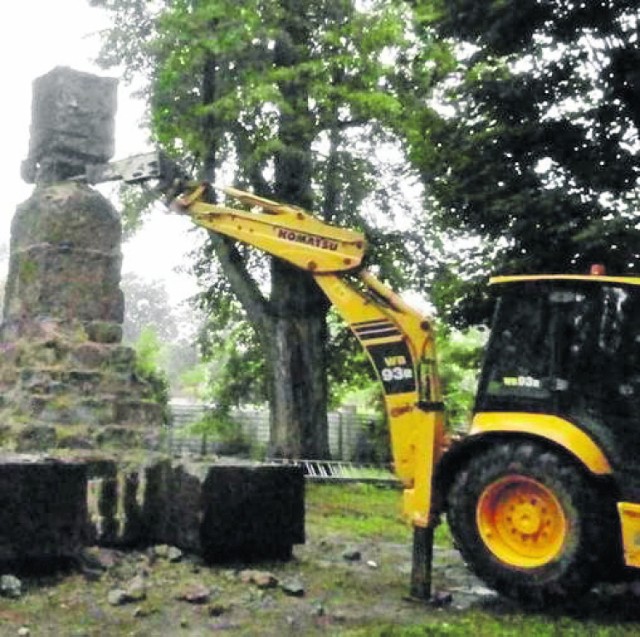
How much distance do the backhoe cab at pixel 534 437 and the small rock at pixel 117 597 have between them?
1.93 m

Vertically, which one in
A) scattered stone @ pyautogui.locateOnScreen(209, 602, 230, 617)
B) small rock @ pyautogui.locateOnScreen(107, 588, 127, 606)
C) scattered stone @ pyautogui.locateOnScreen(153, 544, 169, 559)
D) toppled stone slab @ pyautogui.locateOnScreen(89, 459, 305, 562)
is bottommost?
scattered stone @ pyautogui.locateOnScreen(209, 602, 230, 617)

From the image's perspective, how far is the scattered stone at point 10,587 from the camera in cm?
597

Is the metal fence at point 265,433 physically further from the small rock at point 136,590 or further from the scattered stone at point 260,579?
the small rock at point 136,590

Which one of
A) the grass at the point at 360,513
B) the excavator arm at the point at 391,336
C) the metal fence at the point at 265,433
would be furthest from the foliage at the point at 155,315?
the excavator arm at the point at 391,336

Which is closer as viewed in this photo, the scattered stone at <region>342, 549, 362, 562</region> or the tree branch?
the scattered stone at <region>342, 549, 362, 562</region>

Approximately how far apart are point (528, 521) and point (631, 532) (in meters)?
0.68

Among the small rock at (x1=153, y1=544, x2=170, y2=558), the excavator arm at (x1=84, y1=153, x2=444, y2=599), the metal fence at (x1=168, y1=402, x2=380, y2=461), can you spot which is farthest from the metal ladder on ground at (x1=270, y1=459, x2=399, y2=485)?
the excavator arm at (x1=84, y1=153, x2=444, y2=599)

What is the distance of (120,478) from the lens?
7.75 meters

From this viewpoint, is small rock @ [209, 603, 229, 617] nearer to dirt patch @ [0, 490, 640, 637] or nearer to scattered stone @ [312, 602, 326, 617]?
dirt patch @ [0, 490, 640, 637]

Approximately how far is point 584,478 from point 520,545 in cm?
64

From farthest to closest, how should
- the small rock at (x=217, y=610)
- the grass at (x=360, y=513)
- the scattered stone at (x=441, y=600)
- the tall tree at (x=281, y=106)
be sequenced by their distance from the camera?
the tall tree at (x=281, y=106), the grass at (x=360, y=513), the scattered stone at (x=441, y=600), the small rock at (x=217, y=610)

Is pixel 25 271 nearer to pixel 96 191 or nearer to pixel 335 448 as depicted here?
pixel 96 191

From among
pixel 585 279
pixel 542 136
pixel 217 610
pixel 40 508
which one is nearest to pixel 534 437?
pixel 585 279

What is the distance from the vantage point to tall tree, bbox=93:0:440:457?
50.4 ft
